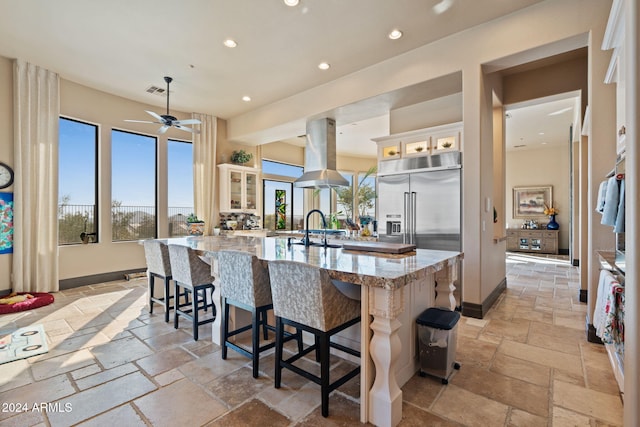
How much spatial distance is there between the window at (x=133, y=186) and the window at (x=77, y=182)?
0.29m

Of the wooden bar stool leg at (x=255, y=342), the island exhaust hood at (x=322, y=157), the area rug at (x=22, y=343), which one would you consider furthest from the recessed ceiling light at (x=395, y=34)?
the area rug at (x=22, y=343)

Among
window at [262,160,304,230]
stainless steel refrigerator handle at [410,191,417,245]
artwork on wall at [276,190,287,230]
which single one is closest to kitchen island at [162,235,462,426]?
stainless steel refrigerator handle at [410,191,417,245]

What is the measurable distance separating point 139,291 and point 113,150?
106 inches

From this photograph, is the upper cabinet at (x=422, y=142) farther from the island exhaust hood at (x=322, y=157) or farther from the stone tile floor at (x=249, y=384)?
the stone tile floor at (x=249, y=384)

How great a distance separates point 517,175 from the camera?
30.7ft

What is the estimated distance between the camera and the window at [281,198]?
334 inches

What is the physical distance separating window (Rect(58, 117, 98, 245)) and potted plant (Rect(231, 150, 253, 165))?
102 inches

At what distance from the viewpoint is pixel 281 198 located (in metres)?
8.88

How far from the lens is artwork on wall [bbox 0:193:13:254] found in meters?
4.24

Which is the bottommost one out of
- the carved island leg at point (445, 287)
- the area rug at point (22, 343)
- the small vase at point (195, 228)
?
the area rug at point (22, 343)

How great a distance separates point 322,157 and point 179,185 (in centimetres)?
322

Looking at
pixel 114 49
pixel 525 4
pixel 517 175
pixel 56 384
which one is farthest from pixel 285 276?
pixel 517 175

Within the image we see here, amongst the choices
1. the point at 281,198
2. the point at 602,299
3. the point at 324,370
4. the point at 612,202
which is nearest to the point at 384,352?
the point at 324,370

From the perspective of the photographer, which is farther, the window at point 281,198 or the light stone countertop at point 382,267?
the window at point 281,198
